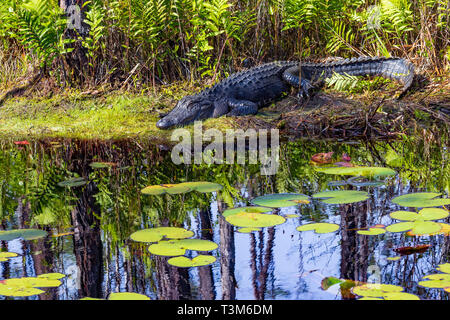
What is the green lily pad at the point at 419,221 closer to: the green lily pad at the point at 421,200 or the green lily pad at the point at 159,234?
the green lily pad at the point at 421,200

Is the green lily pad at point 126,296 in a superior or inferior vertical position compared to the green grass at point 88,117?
inferior

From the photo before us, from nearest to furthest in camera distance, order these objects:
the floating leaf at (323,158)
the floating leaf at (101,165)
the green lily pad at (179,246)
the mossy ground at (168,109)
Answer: the green lily pad at (179,246) → the floating leaf at (323,158) → the floating leaf at (101,165) → the mossy ground at (168,109)

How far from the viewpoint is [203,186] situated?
3.58 metres

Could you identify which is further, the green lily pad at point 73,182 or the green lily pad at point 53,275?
the green lily pad at point 73,182

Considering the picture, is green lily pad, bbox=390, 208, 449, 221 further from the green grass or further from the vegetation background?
the vegetation background

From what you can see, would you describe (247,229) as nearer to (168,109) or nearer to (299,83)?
(168,109)

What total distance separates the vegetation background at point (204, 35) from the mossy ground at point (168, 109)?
32 cm

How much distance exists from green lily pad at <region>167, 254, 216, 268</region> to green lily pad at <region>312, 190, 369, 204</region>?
40.0 inches

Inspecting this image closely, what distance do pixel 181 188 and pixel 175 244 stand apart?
39.5 inches

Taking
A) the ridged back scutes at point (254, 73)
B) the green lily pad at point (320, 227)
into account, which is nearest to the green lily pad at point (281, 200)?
the green lily pad at point (320, 227)

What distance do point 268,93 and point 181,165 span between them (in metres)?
2.55

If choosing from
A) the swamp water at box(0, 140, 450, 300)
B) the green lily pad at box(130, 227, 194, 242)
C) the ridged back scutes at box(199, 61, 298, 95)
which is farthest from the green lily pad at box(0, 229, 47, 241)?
the ridged back scutes at box(199, 61, 298, 95)

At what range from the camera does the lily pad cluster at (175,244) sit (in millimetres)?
2383
